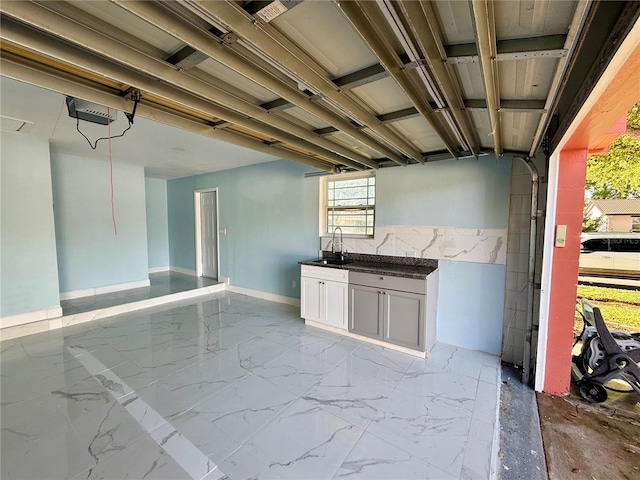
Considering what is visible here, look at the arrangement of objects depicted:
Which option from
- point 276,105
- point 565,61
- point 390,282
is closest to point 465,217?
point 390,282

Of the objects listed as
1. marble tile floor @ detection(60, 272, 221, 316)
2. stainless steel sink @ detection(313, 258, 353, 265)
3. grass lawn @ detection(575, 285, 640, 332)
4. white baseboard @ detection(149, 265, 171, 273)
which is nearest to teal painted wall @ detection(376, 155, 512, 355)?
stainless steel sink @ detection(313, 258, 353, 265)

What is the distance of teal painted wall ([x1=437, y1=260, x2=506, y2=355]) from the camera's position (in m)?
3.05

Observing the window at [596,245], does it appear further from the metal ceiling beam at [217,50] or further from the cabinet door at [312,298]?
the metal ceiling beam at [217,50]

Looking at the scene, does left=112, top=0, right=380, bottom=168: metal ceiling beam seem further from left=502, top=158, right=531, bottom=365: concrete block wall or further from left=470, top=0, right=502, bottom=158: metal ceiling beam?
left=502, top=158, right=531, bottom=365: concrete block wall

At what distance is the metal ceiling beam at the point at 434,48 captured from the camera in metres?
1.04

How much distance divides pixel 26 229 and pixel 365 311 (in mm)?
4647

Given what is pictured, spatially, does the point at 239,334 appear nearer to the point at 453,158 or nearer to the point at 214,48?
the point at 214,48

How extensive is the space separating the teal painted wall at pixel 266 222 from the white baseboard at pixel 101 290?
163 cm

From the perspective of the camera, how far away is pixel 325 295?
367cm

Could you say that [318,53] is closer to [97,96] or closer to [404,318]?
[97,96]

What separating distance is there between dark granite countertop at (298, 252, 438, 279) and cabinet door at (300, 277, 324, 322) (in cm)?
26

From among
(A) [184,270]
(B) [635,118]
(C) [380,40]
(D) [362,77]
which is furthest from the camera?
(A) [184,270]

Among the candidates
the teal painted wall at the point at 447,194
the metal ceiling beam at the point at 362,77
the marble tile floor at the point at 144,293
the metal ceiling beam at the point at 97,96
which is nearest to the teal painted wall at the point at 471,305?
the teal painted wall at the point at 447,194

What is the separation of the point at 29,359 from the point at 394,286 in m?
4.03
